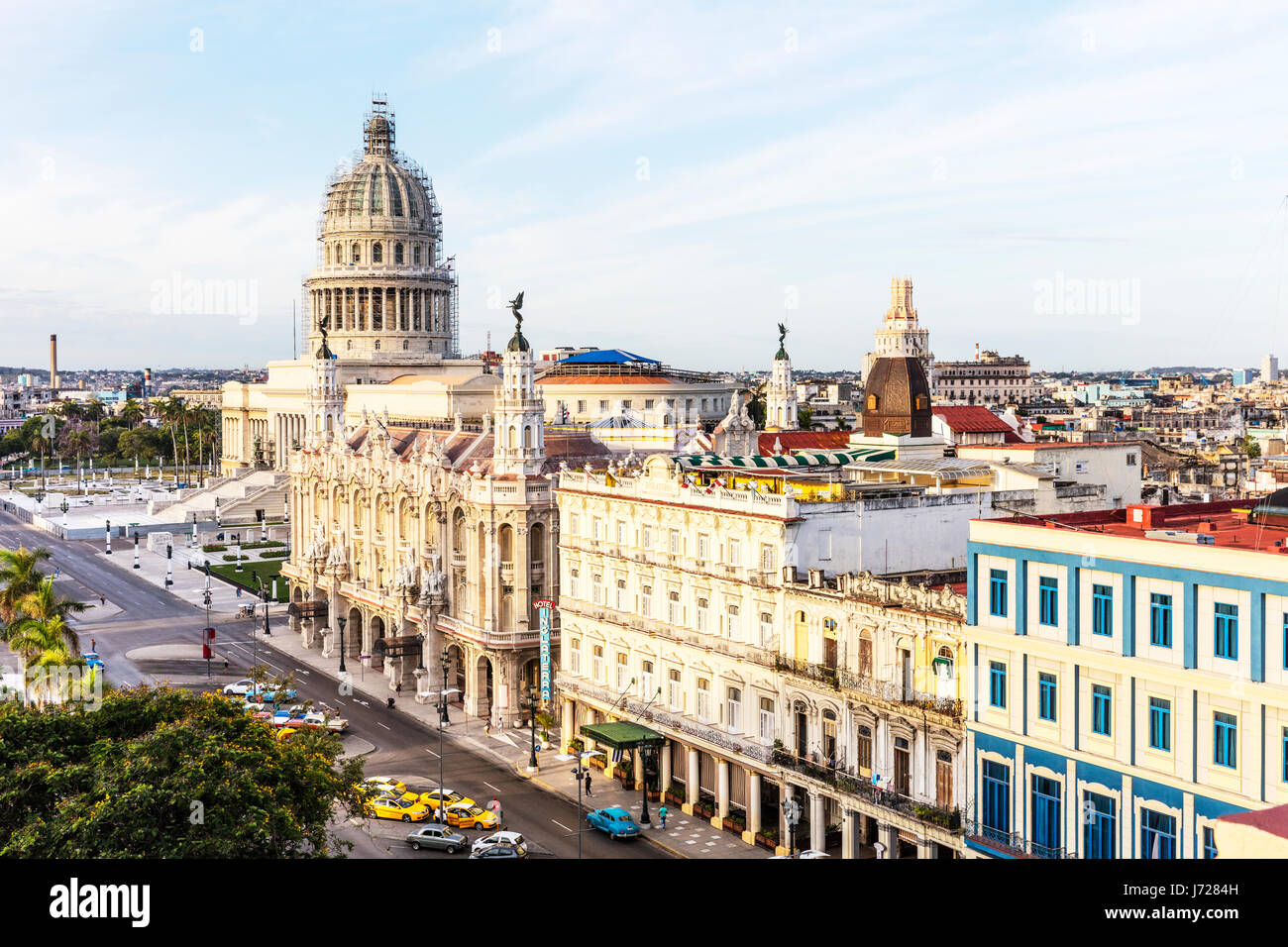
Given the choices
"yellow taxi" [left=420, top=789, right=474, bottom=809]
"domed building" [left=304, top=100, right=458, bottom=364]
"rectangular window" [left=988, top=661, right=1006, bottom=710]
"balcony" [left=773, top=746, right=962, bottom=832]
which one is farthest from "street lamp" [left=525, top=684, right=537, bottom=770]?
"domed building" [left=304, top=100, right=458, bottom=364]

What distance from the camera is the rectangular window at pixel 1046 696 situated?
145 feet

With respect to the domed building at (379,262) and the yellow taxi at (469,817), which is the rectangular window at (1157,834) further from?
the domed building at (379,262)

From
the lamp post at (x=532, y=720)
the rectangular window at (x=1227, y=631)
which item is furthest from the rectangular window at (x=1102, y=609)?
the lamp post at (x=532, y=720)

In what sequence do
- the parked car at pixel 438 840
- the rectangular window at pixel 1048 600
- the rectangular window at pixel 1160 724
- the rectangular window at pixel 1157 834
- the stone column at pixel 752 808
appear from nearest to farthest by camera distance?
1. the rectangular window at pixel 1157 834
2. the rectangular window at pixel 1160 724
3. the rectangular window at pixel 1048 600
4. the parked car at pixel 438 840
5. the stone column at pixel 752 808

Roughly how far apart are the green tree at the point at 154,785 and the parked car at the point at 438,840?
1144 centimetres

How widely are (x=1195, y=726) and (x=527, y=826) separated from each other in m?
31.3

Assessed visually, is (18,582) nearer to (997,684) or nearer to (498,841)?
(498,841)

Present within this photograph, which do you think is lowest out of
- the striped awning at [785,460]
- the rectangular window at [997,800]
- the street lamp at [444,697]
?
the street lamp at [444,697]

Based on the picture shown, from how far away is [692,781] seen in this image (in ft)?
208

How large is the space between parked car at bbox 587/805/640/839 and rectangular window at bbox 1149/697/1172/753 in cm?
2557

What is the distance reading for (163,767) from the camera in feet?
129

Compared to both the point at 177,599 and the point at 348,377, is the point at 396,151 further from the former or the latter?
the point at 177,599

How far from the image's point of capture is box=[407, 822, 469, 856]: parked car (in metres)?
58.2
